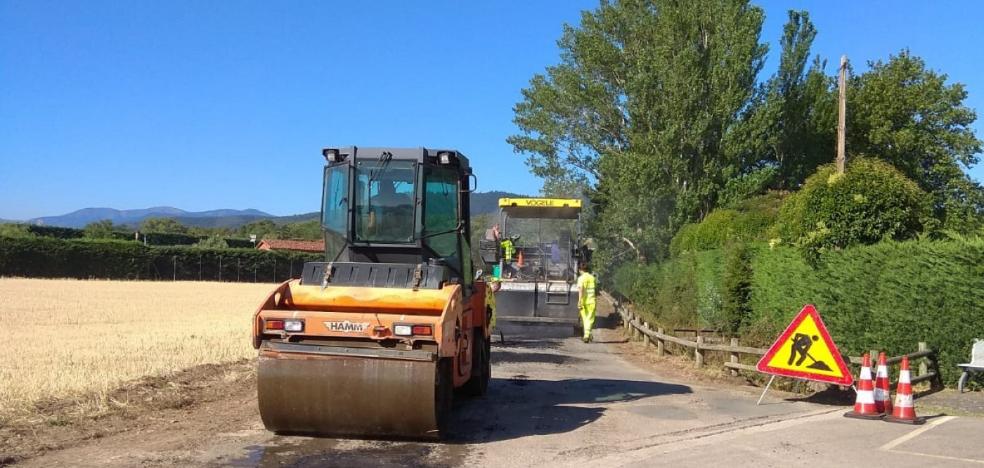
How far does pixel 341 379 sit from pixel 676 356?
10.8 metres

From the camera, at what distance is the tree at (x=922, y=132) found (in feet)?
112

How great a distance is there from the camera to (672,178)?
30.1m

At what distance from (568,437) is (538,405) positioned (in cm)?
201

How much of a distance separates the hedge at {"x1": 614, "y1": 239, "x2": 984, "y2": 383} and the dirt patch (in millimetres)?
8359

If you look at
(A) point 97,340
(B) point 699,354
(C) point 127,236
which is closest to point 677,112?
(B) point 699,354

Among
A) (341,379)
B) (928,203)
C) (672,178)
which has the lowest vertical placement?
(341,379)

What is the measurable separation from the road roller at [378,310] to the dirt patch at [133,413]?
1535mm

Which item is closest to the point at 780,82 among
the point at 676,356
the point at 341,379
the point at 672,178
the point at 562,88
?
the point at 672,178

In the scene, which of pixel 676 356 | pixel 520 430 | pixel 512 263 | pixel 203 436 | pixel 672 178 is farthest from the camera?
pixel 672 178

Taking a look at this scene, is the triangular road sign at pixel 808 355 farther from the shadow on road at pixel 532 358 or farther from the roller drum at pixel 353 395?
the shadow on road at pixel 532 358

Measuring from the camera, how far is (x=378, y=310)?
7883mm

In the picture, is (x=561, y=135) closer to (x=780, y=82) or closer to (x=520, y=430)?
(x=780, y=82)

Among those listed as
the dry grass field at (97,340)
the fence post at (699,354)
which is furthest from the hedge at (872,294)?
the dry grass field at (97,340)

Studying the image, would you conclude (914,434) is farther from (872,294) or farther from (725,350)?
(725,350)
